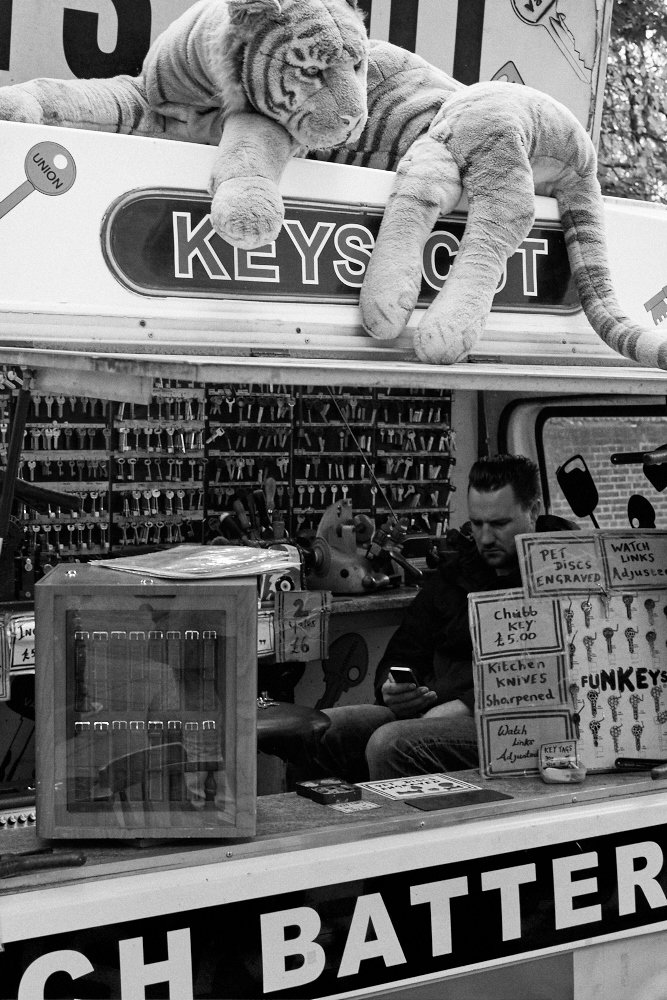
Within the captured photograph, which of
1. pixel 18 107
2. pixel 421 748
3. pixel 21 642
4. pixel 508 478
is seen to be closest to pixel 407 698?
pixel 421 748

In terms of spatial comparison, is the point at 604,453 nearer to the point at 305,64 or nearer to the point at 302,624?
the point at 302,624

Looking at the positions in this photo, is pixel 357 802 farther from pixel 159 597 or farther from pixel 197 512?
pixel 197 512

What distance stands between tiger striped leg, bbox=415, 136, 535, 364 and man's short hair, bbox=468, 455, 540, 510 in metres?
1.26

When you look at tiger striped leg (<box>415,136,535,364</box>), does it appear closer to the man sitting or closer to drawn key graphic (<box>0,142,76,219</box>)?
drawn key graphic (<box>0,142,76,219</box>)

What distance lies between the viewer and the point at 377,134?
321cm

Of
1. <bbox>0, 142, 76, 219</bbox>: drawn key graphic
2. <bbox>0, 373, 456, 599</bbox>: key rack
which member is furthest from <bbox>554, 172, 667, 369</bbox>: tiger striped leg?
<bbox>0, 373, 456, 599</bbox>: key rack

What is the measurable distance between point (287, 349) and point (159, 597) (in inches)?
27.1

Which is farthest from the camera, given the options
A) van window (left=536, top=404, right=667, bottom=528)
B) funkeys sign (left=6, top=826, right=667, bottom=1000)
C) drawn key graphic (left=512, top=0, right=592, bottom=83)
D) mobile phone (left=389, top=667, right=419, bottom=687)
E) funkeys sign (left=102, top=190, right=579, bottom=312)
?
van window (left=536, top=404, right=667, bottom=528)

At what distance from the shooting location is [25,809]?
2.87m

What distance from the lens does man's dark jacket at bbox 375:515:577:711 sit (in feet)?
12.8

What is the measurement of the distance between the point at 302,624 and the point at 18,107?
119 inches

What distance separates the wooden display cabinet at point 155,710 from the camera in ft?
8.18

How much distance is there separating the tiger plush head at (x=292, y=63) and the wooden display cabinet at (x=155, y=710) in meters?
1.17

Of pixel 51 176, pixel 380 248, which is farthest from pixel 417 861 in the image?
pixel 51 176
